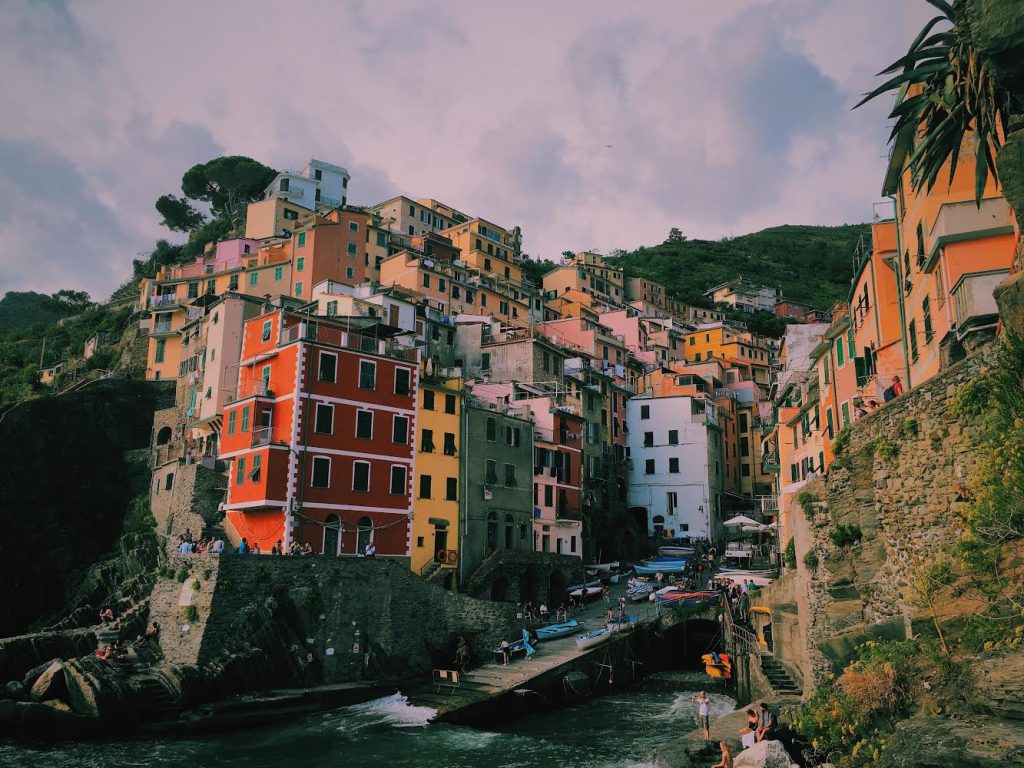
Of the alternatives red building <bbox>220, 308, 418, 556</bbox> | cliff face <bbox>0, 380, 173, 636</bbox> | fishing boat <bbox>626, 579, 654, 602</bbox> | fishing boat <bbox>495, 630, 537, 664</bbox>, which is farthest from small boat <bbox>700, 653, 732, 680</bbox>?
cliff face <bbox>0, 380, 173, 636</bbox>

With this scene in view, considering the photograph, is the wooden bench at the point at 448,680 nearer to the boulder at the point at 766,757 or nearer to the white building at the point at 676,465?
the boulder at the point at 766,757

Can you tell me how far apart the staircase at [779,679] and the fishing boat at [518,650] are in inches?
539

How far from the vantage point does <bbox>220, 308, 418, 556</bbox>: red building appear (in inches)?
1635

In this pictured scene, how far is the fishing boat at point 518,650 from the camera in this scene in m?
41.6

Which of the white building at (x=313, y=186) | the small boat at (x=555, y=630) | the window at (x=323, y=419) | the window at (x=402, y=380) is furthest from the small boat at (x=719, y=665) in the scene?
the white building at (x=313, y=186)

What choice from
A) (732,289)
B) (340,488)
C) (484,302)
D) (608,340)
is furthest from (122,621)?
(732,289)

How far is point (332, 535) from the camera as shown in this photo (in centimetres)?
4241

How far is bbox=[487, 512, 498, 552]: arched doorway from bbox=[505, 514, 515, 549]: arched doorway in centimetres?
112

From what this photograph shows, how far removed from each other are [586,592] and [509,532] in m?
6.66

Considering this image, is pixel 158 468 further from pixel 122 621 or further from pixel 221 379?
pixel 122 621

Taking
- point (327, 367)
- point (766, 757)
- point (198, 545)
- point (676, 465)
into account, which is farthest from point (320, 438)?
point (676, 465)

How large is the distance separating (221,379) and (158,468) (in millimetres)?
7375

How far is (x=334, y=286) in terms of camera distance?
65938 millimetres

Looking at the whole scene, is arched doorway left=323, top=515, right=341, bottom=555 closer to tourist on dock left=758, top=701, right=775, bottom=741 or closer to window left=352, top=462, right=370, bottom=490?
window left=352, top=462, right=370, bottom=490
